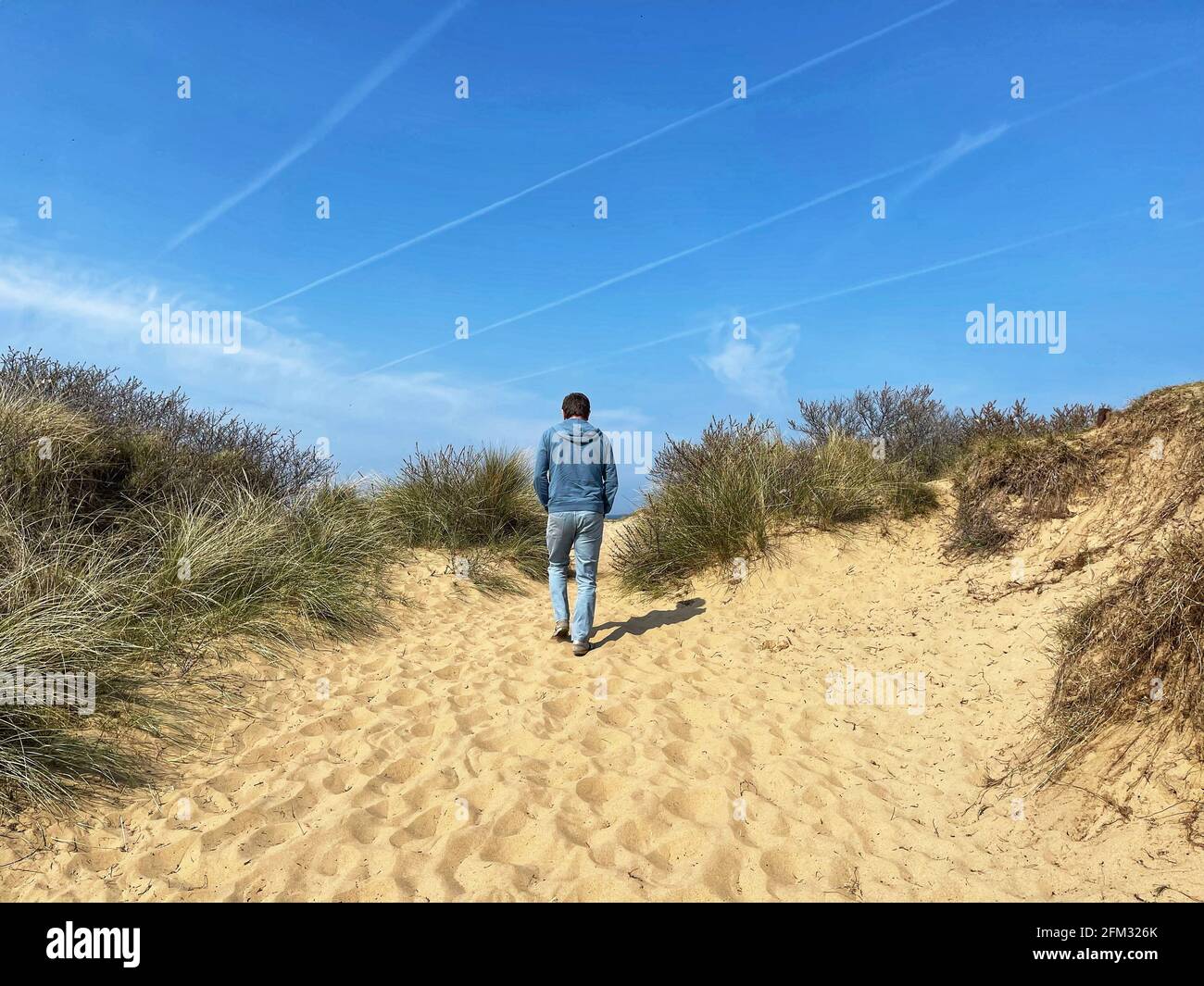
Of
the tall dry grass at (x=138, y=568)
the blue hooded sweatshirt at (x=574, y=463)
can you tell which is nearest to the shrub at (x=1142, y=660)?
the blue hooded sweatshirt at (x=574, y=463)

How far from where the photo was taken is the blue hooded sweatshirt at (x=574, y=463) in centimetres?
667

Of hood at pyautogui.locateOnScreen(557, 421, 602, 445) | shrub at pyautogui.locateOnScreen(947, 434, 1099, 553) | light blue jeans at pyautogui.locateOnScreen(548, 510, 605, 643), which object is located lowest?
Result: light blue jeans at pyautogui.locateOnScreen(548, 510, 605, 643)

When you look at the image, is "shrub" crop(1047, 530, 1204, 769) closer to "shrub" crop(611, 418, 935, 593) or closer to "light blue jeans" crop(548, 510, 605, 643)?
"light blue jeans" crop(548, 510, 605, 643)

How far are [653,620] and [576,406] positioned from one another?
2650mm

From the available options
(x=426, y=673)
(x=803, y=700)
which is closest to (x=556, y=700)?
(x=426, y=673)

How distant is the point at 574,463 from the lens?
6.69 metres

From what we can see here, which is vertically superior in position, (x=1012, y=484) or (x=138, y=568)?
(x=1012, y=484)

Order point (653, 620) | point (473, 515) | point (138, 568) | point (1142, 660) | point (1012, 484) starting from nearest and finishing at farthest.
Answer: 1. point (1142, 660)
2. point (138, 568)
3. point (653, 620)
4. point (1012, 484)
5. point (473, 515)

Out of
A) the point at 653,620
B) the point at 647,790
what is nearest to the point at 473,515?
the point at 653,620

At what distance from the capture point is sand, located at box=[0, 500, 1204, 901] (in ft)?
11.1

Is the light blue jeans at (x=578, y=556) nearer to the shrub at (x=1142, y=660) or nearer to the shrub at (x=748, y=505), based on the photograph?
the shrub at (x=748, y=505)

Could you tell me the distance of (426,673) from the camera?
20.4 ft

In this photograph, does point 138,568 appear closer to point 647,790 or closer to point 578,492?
point 578,492

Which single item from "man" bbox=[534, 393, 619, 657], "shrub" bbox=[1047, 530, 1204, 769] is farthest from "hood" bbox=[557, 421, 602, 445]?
"shrub" bbox=[1047, 530, 1204, 769]
